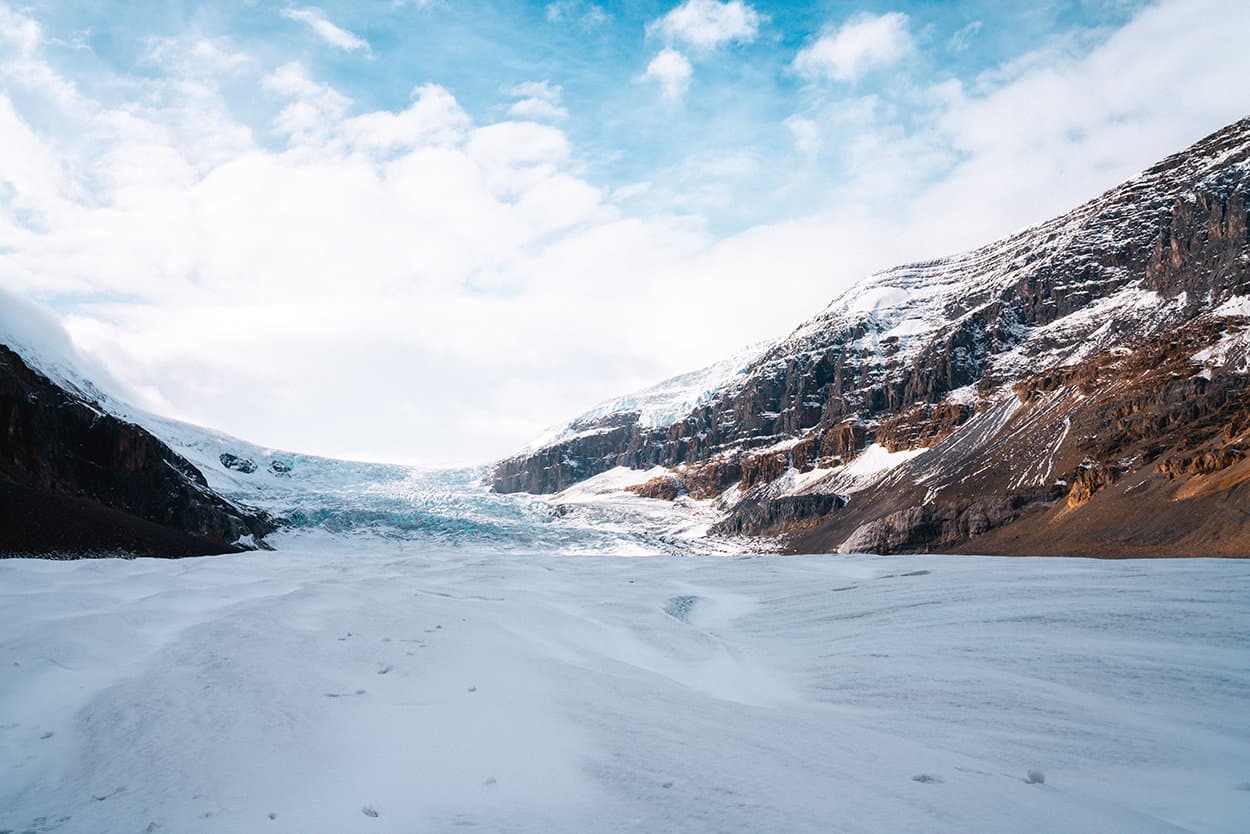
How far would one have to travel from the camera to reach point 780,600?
39.4ft

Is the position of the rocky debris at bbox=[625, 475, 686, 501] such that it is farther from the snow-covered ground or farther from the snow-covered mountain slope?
the snow-covered ground

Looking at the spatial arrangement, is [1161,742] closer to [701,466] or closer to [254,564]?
[254,564]

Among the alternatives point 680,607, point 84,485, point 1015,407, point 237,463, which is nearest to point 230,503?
point 84,485

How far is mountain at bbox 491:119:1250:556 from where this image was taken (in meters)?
58.8

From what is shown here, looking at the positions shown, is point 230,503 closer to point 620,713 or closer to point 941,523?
point 620,713

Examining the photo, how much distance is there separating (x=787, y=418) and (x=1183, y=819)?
15747 cm

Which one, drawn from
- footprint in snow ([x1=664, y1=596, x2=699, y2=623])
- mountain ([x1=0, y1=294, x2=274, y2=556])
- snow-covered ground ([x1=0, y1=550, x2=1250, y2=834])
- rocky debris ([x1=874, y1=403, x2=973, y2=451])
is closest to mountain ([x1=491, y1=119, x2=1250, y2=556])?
rocky debris ([x1=874, y1=403, x2=973, y2=451])

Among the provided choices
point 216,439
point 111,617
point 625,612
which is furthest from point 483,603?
point 216,439

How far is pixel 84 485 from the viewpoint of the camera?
3803 centimetres

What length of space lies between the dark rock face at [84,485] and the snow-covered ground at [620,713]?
21592 millimetres

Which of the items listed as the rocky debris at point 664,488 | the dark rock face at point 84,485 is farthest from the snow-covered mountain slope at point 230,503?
the rocky debris at point 664,488

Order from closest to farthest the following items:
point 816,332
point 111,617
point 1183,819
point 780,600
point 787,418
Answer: point 1183,819
point 111,617
point 780,600
point 787,418
point 816,332

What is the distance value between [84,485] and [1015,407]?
10417 cm

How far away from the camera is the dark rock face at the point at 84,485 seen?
84.0 ft
